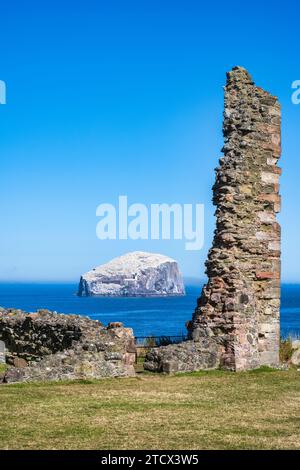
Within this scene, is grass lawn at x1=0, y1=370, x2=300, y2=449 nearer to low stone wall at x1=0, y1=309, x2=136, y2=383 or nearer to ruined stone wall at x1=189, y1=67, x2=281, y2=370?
low stone wall at x1=0, y1=309, x2=136, y2=383

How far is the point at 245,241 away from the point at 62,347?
18.4 feet

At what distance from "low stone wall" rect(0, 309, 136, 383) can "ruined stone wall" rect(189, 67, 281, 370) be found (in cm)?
254

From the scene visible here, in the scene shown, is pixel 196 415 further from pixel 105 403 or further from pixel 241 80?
pixel 241 80

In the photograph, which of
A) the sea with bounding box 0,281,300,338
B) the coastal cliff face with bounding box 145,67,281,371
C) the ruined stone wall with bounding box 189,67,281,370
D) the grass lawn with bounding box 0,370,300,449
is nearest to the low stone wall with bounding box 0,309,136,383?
the grass lawn with bounding box 0,370,300,449

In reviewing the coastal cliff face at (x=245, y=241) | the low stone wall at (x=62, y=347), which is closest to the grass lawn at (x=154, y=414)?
the low stone wall at (x=62, y=347)

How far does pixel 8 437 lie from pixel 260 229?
11740mm

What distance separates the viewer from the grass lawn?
33.3 ft

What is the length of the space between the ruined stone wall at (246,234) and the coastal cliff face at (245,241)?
0.08ft

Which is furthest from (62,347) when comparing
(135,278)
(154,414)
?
(135,278)

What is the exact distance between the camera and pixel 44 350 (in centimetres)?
2077

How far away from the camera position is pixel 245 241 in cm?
1998

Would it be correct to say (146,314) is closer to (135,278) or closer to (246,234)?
(135,278)

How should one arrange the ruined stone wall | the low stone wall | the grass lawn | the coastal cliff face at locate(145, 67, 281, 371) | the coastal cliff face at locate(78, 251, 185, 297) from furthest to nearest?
the coastal cliff face at locate(78, 251, 185, 297) < the ruined stone wall < the coastal cliff face at locate(145, 67, 281, 371) < the low stone wall < the grass lawn

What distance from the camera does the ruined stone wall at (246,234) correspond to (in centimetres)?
1912
